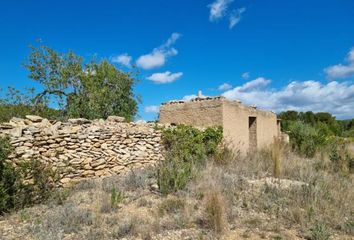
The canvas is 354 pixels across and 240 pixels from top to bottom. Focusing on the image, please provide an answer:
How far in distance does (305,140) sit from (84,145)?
9.69 metres

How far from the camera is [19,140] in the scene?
7137 mm

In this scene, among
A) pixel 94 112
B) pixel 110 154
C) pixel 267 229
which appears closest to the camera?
pixel 267 229

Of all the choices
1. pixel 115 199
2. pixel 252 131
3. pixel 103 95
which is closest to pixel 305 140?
pixel 252 131

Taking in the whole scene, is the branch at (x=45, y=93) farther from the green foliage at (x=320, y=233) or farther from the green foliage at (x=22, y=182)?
the green foliage at (x=320, y=233)

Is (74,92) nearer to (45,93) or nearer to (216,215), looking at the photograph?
(45,93)

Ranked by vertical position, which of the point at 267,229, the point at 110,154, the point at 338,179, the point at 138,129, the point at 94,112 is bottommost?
the point at 267,229

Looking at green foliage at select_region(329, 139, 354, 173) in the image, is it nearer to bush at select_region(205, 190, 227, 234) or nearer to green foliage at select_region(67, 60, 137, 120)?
bush at select_region(205, 190, 227, 234)

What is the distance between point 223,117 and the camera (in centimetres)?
1059

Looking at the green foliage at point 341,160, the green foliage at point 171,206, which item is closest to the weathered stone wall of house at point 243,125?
the green foliage at point 341,160

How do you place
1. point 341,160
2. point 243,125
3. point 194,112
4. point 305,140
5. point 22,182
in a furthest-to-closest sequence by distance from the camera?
point 305,140
point 243,125
point 194,112
point 341,160
point 22,182

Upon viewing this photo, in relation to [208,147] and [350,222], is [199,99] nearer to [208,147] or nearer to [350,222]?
[208,147]

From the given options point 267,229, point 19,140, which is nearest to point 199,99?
point 19,140

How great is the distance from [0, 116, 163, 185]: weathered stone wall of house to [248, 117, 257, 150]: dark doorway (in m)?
5.42

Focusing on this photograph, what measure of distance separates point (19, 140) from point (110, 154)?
2422 mm
